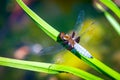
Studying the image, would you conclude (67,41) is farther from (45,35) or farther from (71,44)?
(45,35)

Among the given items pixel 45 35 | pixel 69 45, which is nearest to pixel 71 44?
pixel 69 45

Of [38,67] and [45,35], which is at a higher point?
[38,67]

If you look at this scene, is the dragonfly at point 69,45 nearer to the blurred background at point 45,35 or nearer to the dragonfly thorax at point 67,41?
the dragonfly thorax at point 67,41

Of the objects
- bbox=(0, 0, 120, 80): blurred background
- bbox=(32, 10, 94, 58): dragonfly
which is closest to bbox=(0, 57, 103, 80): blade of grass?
bbox=(32, 10, 94, 58): dragonfly

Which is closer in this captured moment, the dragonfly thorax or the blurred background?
the dragonfly thorax

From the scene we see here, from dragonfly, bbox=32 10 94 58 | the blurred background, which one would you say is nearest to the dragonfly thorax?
dragonfly, bbox=32 10 94 58

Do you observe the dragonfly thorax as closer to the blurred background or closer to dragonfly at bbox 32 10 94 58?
dragonfly at bbox 32 10 94 58

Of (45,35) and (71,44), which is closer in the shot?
(71,44)

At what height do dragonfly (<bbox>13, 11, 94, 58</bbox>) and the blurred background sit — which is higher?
dragonfly (<bbox>13, 11, 94, 58</bbox>)

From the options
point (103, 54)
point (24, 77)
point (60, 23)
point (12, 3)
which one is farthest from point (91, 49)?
point (12, 3)
